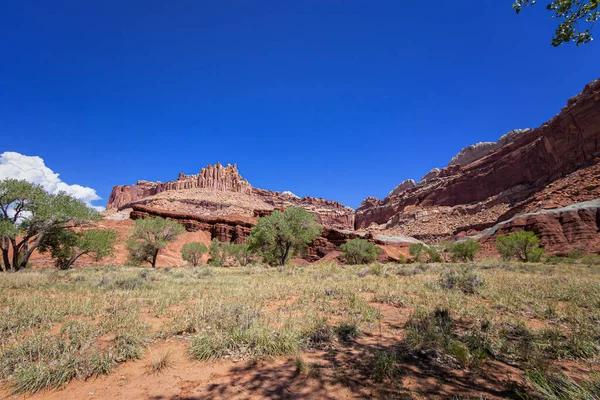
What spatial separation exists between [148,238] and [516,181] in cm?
10753

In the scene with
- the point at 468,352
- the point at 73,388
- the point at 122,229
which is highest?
the point at 122,229

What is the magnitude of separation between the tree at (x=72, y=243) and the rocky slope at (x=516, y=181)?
62785mm

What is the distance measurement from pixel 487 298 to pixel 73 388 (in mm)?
10449

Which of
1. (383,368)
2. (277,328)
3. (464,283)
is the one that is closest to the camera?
(383,368)

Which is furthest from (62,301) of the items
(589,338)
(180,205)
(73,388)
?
(180,205)

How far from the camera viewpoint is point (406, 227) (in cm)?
10212

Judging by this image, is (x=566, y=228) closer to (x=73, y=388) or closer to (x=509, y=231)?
(x=509, y=231)

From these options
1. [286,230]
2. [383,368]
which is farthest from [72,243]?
[383,368]

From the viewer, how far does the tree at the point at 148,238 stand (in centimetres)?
3359

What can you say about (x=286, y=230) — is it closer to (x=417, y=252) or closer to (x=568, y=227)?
(x=417, y=252)

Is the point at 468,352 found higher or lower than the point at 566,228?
lower

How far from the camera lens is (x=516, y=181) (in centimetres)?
8688

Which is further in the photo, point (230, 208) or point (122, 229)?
point (230, 208)

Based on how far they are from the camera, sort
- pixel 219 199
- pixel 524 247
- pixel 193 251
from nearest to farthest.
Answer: pixel 524 247 < pixel 193 251 < pixel 219 199
